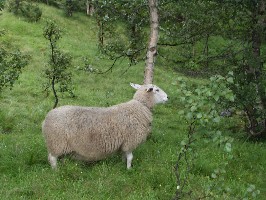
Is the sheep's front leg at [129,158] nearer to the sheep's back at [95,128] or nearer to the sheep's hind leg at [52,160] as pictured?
the sheep's back at [95,128]

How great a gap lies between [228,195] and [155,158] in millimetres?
2300

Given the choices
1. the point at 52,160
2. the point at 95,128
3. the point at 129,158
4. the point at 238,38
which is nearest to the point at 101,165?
the point at 129,158

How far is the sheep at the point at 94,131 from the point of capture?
8.99 m

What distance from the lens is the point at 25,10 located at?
32.0 metres

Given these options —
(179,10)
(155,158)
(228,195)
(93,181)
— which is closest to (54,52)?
(179,10)

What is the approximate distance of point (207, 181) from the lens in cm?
842

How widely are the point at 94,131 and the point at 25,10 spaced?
25.2 m

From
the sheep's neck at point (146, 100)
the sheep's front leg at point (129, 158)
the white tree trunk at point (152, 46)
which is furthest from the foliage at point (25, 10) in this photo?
the sheep's front leg at point (129, 158)

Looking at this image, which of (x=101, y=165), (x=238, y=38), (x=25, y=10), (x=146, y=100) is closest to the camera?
(x=101, y=165)

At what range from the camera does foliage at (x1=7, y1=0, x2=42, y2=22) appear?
31.7 meters

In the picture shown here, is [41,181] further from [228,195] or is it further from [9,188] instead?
[228,195]

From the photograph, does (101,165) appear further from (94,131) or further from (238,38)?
(238,38)

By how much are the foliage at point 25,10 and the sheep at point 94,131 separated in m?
23.9

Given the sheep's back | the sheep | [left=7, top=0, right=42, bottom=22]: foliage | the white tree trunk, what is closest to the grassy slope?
the sheep
